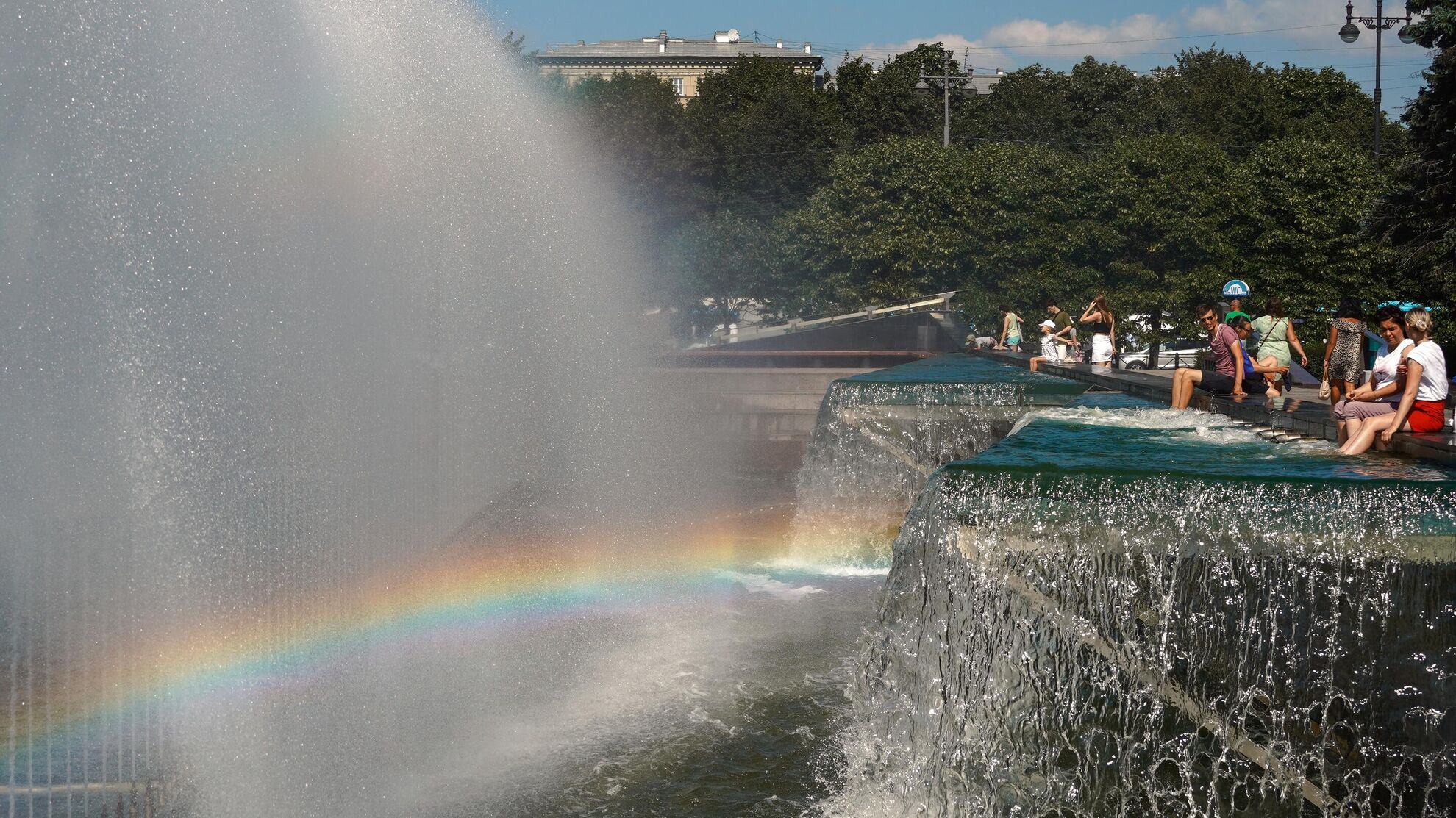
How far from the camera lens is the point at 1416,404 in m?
8.14

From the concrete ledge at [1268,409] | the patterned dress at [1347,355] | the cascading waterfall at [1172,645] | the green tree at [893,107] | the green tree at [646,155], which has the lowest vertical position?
the cascading waterfall at [1172,645]

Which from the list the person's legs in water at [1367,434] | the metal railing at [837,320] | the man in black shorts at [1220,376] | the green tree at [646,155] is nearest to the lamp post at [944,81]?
the green tree at [646,155]

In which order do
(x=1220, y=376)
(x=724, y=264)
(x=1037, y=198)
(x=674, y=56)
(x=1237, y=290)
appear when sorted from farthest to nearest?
(x=674, y=56) → (x=724, y=264) → (x=1037, y=198) → (x=1237, y=290) → (x=1220, y=376)

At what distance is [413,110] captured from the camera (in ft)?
35.3

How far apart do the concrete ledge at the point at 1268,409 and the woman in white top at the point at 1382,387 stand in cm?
23

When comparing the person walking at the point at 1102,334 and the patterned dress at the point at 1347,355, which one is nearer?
the patterned dress at the point at 1347,355

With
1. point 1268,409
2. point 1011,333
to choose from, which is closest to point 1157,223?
point 1011,333

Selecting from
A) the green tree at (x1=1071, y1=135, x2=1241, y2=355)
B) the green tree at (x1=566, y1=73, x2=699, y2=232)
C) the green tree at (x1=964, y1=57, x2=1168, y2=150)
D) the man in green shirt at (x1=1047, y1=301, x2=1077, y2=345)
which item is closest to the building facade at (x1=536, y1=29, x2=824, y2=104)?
the green tree at (x1=964, y1=57, x2=1168, y2=150)

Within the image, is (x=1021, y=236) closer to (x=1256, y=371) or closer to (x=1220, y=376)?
(x=1256, y=371)

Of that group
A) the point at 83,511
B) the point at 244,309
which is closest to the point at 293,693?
the point at 83,511

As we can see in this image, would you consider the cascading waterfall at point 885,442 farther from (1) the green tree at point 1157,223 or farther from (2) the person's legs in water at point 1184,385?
(1) the green tree at point 1157,223

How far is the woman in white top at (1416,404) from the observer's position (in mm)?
7828

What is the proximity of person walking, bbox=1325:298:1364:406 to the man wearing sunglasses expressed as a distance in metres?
0.70

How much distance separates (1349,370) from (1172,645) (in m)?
5.38
